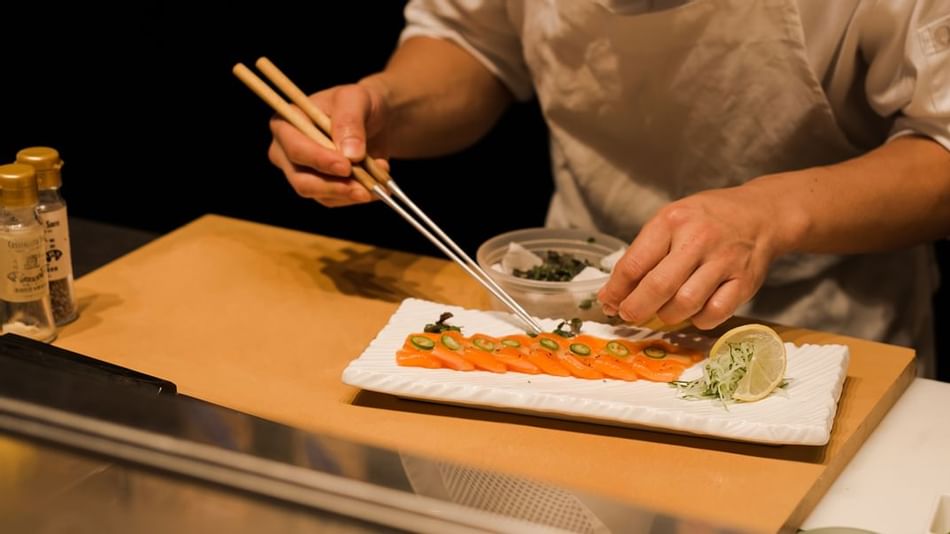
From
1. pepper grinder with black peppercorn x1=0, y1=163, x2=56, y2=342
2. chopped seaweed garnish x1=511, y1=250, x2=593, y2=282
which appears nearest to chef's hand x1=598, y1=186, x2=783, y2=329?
chopped seaweed garnish x1=511, y1=250, x2=593, y2=282

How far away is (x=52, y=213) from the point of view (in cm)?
164

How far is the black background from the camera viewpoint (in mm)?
3301

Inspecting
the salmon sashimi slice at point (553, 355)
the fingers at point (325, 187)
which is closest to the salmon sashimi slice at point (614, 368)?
the salmon sashimi slice at point (553, 355)

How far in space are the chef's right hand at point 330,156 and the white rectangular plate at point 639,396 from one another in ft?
0.94

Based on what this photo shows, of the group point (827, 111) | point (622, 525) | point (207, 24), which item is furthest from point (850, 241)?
point (207, 24)

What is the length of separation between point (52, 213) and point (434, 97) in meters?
0.81

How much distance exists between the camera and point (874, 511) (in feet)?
4.29

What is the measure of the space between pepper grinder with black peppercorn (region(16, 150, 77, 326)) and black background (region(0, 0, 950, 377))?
1742 mm

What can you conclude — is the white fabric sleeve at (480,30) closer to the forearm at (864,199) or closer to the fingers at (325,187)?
the fingers at (325,187)

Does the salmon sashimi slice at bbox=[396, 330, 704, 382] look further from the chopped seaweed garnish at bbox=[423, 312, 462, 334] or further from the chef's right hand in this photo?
the chef's right hand

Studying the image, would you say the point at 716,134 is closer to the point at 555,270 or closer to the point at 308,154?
the point at 555,270

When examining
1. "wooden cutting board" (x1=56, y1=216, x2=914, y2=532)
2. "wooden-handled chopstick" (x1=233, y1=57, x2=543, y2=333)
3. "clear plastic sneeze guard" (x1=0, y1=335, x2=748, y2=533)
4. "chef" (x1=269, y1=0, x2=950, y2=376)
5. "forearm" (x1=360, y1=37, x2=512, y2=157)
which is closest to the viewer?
"clear plastic sneeze guard" (x1=0, y1=335, x2=748, y2=533)

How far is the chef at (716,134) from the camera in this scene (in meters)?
1.58

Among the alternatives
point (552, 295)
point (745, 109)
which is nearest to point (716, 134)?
point (745, 109)
